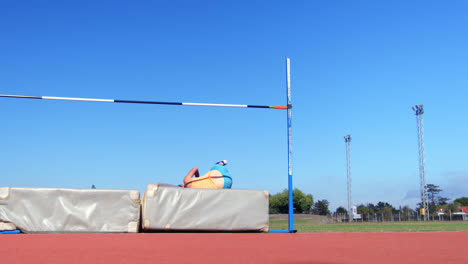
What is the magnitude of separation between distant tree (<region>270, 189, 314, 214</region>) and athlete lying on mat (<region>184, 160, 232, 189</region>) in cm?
5849

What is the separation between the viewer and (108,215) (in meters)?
6.29

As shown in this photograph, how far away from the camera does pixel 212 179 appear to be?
7.16 m

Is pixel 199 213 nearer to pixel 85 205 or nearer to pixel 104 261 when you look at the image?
pixel 85 205

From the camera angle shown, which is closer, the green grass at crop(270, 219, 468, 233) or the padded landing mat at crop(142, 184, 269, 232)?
the padded landing mat at crop(142, 184, 269, 232)

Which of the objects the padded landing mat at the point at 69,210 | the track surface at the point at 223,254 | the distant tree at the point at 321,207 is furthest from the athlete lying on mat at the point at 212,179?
the distant tree at the point at 321,207

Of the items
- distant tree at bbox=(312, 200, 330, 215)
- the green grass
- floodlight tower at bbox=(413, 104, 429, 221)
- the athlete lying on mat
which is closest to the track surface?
the athlete lying on mat

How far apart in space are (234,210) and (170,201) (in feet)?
3.16

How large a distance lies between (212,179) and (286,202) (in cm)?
5889

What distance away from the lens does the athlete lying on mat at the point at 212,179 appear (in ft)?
23.5

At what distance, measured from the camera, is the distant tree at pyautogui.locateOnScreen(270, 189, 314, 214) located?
66.3m

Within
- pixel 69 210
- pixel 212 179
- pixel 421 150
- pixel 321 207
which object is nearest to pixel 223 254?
pixel 69 210

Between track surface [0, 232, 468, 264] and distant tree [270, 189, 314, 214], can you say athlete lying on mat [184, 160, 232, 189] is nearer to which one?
track surface [0, 232, 468, 264]

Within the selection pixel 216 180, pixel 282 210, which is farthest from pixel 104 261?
pixel 282 210

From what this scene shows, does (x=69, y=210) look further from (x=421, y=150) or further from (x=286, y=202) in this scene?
(x=286, y=202)
